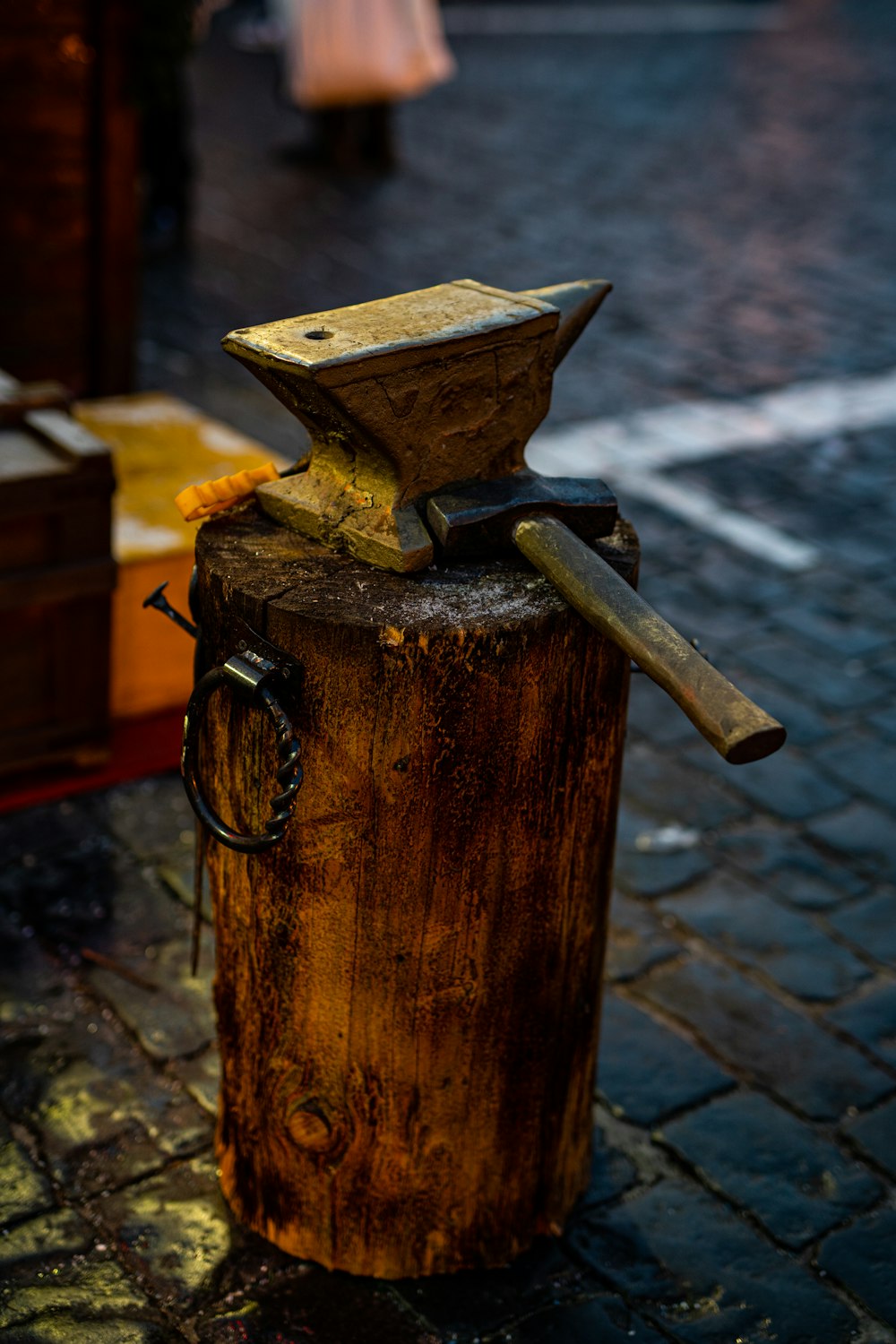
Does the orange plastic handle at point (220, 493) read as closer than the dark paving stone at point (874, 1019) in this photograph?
Yes

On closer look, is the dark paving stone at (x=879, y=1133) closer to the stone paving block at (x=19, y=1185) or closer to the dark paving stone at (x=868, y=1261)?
the dark paving stone at (x=868, y=1261)

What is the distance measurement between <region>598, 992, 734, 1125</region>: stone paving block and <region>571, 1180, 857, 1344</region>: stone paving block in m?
0.26

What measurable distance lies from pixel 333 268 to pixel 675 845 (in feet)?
18.1

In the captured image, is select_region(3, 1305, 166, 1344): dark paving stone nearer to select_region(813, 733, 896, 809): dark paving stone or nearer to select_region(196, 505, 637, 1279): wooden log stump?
select_region(196, 505, 637, 1279): wooden log stump

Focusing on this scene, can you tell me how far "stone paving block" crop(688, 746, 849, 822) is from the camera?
425 cm

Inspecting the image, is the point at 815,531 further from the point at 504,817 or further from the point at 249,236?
the point at 249,236

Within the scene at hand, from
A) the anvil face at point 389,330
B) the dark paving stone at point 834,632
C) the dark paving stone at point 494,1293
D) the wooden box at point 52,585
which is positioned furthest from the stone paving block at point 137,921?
the dark paving stone at point 834,632

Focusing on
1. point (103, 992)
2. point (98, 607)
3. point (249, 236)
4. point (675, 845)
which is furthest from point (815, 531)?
point (249, 236)

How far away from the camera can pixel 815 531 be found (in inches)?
236

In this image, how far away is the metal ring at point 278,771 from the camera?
83.7 inches

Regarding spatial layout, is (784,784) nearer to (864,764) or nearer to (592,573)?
(864,764)

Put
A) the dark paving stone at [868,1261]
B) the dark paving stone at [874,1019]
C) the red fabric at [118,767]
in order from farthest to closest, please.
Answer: the red fabric at [118,767] < the dark paving stone at [874,1019] < the dark paving stone at [868,1261]

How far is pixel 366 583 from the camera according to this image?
89.7 inches

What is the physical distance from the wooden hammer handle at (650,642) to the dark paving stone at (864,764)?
2314 millimetres
